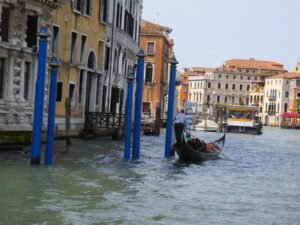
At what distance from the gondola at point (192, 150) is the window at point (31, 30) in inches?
171

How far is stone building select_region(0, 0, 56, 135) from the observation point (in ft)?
50.1

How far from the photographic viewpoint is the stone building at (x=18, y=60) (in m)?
15.3

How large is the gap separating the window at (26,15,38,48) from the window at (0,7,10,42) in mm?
995

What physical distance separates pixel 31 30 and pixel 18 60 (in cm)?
112

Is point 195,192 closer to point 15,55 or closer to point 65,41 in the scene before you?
point 15,55

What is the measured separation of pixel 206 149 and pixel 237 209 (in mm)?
7747

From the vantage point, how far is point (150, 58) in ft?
145

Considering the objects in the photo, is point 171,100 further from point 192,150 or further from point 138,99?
point 138,99

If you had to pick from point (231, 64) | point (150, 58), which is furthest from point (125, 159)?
point (231, 64)

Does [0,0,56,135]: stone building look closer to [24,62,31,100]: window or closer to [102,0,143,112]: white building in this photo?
[24,62,31,100]: window

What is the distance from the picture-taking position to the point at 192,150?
15.4m

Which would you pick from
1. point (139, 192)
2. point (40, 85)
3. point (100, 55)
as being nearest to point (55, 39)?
point (100, 55)

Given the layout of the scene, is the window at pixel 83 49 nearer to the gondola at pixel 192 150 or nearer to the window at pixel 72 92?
the window at pixel 72 92

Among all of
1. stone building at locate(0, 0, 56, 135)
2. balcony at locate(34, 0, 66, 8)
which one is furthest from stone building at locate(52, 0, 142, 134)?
stone building at locate(0, 0, 56, 135)
